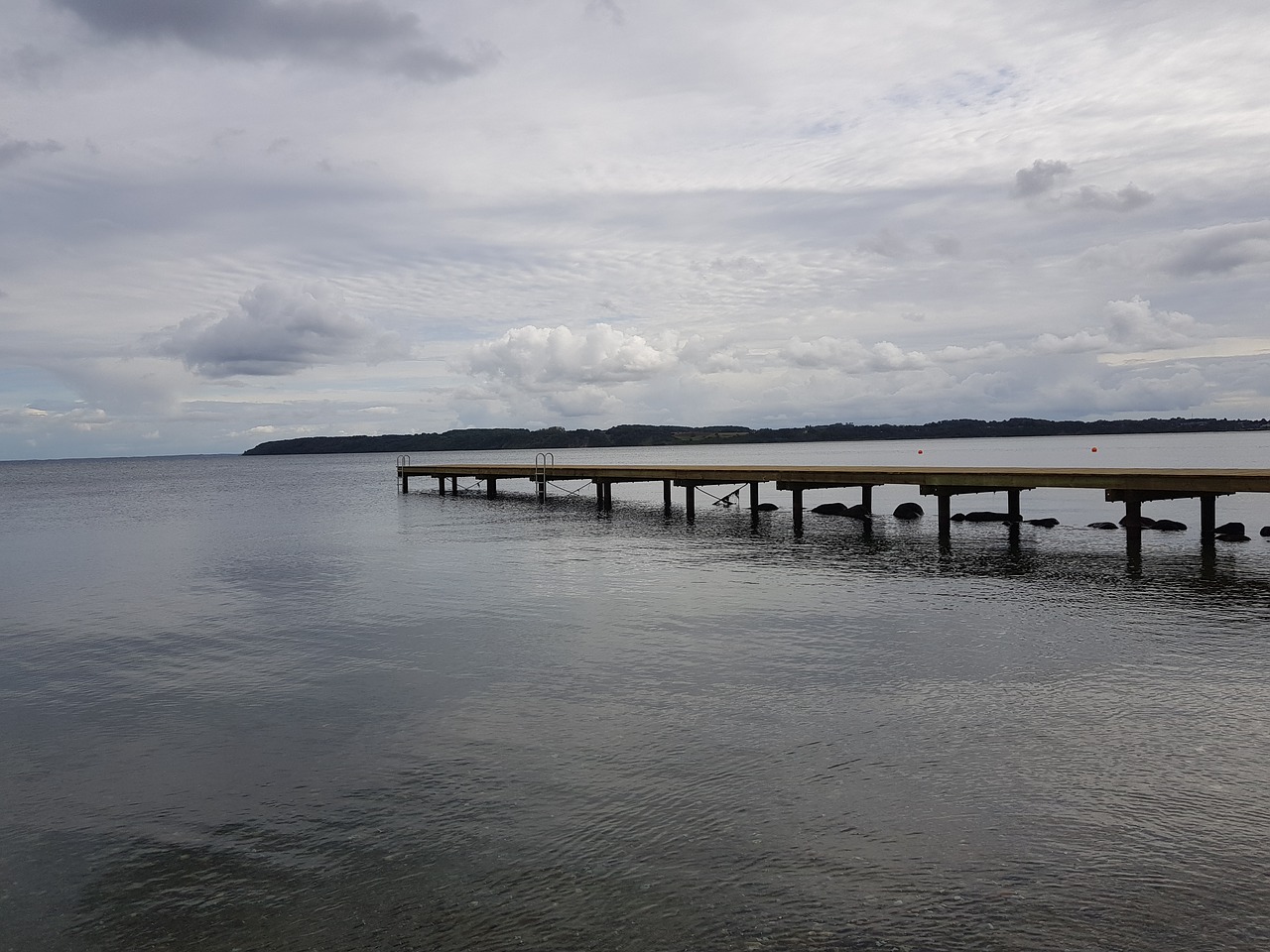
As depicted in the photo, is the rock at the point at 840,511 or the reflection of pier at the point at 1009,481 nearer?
the reflection of pier at the point at 1009,481

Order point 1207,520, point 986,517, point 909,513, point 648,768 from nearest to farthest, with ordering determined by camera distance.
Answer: point 648,768, point 1207,520, point 986,517, point 909,513

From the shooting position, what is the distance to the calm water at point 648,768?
20.9 ft

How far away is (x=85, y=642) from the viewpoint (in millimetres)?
16375

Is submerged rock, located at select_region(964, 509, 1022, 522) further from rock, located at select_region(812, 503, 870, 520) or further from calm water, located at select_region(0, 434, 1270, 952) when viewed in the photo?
calm water, located at select_region(0, 434, 1270, 952)

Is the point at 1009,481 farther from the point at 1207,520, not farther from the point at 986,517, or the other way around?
the point at 986,517

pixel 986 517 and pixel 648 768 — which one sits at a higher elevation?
pixel 986 517

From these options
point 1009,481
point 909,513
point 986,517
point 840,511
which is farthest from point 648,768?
point 840,511

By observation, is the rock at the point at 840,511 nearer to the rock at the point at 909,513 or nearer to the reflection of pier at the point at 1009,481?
the rock at the point at 909,513

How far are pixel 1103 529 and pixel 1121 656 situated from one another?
20672 millimetres

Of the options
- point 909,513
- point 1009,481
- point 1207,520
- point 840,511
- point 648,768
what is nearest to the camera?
point 648,768

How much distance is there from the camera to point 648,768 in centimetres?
908

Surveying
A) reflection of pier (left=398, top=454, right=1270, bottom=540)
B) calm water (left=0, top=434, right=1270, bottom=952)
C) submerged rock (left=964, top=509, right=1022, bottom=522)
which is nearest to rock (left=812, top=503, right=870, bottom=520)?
reflection of pier (left=398, top=454, right=1270, bottom=540)

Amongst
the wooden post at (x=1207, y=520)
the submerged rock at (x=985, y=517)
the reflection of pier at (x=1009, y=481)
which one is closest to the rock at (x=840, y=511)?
the reflection of pier at (x=1009, y=481)

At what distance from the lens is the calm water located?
636cm
